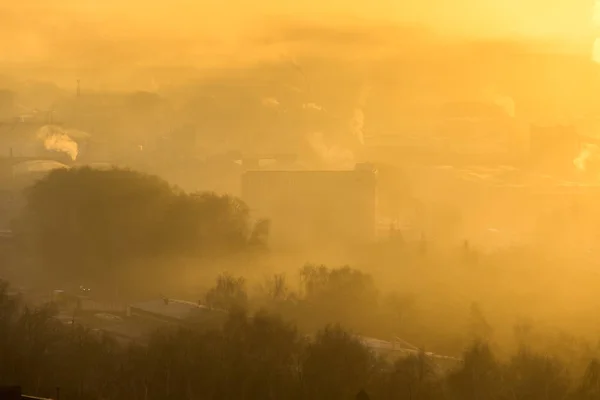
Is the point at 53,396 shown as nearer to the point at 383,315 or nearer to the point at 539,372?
the point at 383,315

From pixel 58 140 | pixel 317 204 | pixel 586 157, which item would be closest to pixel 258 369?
pixel 317 204

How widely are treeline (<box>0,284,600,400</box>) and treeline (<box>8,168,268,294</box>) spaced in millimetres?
509

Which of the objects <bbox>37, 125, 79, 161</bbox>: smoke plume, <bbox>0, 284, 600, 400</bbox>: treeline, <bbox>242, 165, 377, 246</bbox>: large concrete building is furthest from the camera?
<bbox>37, 125, 79, 161</bbox>: smoke plume

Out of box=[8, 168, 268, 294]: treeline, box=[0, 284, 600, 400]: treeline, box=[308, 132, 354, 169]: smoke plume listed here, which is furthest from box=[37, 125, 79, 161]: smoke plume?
box=[308, 132, 354, 169]: smoke plume

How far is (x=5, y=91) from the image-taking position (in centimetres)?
729

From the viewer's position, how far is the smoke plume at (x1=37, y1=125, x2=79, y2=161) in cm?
721

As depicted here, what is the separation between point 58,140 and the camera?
723 cm

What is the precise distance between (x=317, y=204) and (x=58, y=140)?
2228mm

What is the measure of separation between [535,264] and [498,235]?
0.34 m

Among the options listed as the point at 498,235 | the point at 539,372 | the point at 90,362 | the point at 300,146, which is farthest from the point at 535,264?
the point at 90,362

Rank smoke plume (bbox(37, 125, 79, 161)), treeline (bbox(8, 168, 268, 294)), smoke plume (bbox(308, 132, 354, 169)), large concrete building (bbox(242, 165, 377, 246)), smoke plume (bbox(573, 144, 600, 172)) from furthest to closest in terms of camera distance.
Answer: smoke plume (bbox(37, 125, 79, 161)) → treeline (bbox(8, 168, 268, 294)) → smoke plume (bbox(308, 132, 354, 169)) → large concrete building (bbox(242, 165, 377, 246)) → smoke plume (bbox(573, 144, 600, 172))

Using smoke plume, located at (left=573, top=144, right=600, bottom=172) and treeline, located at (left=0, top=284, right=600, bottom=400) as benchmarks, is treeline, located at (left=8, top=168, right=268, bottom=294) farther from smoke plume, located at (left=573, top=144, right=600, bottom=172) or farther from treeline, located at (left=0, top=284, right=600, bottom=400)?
smoke plume, located at (left=573, top=144, right=600, bottom=172)

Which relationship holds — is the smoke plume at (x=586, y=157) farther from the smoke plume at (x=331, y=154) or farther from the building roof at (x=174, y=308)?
the building roof at (x=174, y=308)

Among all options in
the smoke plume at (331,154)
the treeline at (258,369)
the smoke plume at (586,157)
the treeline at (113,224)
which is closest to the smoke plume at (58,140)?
the treeline at (113,224)
